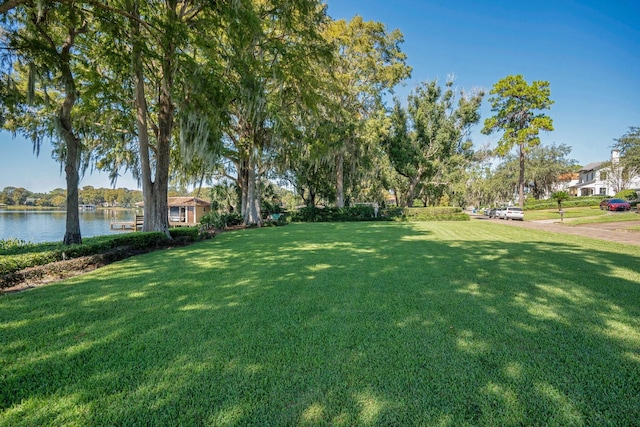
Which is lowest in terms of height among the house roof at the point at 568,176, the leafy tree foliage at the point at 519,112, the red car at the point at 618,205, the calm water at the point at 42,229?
the calm water at the point at 42,229

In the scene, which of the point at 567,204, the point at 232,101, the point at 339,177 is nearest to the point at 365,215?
the point at 339,177

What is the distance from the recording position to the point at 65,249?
18.8 feet

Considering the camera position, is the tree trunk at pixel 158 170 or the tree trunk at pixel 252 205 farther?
the tree trunk at pixel 252 205

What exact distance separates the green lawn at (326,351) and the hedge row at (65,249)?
1179mm

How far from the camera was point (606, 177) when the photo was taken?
3472 centimetres

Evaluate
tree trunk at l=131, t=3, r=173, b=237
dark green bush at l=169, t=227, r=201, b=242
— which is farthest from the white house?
tree trunk at l=131, t=3, r=173, b=237

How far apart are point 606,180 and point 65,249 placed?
173ft

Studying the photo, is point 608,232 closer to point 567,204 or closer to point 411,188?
point 411,188

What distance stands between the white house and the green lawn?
127 ft

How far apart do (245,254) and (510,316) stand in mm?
5605

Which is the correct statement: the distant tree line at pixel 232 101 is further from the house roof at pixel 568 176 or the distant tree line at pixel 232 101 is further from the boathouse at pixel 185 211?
the house roof at pixel 568 176

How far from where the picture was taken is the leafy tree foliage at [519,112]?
2569cm

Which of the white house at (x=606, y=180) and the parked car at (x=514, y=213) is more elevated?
the white house at (x=606, y=180)

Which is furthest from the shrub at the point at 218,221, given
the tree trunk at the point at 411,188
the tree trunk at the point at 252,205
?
the tree trunk at the point at 411,188
